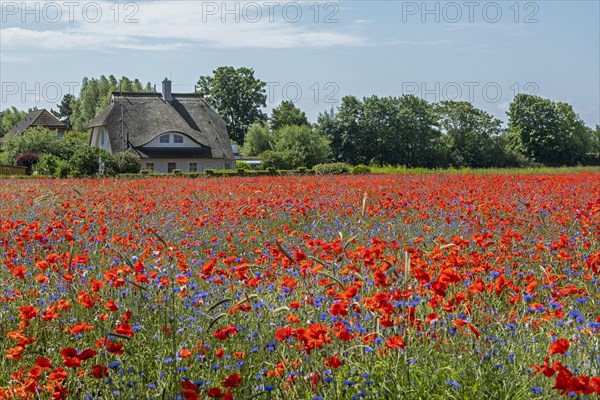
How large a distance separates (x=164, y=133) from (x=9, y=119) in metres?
48.4

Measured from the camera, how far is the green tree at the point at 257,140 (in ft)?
213

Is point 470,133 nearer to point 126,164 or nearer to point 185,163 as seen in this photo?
point 185,163

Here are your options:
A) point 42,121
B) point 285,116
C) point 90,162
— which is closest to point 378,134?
point 285,116

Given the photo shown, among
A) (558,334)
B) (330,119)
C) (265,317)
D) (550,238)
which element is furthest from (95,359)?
(330,119)

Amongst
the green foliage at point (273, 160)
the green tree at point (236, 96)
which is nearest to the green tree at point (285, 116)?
the green tree at point (236, 96)

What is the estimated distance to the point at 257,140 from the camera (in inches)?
2562

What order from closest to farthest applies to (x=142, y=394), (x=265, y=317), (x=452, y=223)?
(x=142, y=394) → (x=265, y=317) → (x=452, y=223)

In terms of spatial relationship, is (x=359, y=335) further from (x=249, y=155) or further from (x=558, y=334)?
(x=249, y=155)

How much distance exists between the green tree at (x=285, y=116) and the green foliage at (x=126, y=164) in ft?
147

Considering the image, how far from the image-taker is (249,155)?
65812mm

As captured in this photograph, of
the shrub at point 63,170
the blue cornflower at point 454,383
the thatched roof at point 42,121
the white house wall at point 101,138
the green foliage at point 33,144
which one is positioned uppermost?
the thatched roof at point 42,121

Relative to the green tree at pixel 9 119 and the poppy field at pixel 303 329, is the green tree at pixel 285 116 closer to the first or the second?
the green tree at pixel 9 119

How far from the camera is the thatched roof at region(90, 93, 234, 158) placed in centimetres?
5025

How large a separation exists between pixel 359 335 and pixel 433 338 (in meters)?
0.47
